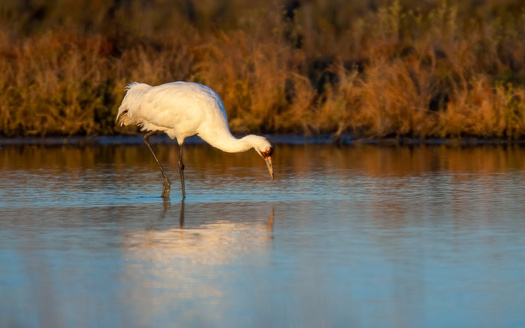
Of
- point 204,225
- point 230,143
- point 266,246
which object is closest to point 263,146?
point 230,143

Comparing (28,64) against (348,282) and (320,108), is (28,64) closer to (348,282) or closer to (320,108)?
(320,108)

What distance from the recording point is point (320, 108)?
2161 centimetres

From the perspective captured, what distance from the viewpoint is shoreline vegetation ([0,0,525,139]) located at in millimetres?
20812

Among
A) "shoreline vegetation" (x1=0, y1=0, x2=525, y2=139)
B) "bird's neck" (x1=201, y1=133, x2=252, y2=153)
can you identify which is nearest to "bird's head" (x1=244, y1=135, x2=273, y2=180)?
"bird's neck" (x1=201, y1=133, x2=252, y2=153)

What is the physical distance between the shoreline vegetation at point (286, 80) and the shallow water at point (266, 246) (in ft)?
13.1

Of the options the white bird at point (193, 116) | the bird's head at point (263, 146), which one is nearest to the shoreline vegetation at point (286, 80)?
the white bird at point (193, 116)

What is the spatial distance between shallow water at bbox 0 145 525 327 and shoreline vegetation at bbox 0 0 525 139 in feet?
13.1

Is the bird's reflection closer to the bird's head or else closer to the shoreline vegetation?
the bird's head

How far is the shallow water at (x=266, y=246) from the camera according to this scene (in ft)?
24.5

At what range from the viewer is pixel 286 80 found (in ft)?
74.4

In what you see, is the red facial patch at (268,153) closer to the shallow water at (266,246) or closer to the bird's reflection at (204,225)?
the shallow water at (266,246)

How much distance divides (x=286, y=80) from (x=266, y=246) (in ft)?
42.9

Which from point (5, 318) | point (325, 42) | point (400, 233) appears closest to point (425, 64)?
point (325, 42)

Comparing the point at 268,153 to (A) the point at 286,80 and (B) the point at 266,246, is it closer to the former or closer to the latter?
(B) the point at 266,246
